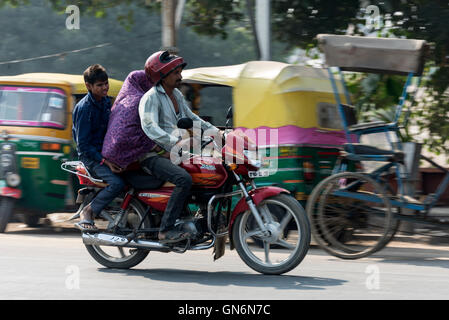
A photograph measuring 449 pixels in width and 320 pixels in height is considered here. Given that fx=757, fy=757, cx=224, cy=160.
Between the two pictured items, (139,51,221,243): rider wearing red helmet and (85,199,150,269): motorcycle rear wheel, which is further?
(85,199,150,269): motorcycle rear wheel

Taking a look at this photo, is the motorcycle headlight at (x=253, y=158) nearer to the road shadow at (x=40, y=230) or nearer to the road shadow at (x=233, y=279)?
the road shadow at (x=233, y=279)

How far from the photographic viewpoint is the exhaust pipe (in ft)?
20.5

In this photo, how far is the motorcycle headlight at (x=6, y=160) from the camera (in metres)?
9.98

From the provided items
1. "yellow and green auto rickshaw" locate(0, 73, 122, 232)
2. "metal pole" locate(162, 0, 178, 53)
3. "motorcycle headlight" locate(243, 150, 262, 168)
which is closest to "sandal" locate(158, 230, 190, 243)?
"motorcycle headlight" locate(243, 150, 262, 168)

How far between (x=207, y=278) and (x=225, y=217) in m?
0.53

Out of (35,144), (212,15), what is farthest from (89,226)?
(212,15)

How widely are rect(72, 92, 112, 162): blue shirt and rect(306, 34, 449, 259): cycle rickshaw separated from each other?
2.43m

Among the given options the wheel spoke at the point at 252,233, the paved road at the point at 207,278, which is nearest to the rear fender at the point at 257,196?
the wheel spoke at the point at 252,233

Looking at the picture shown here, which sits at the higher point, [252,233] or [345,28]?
[345,28]

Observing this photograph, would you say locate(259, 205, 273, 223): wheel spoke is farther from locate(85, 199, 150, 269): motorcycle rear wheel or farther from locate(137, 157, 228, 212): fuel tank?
locate(85, 199, 150, 269): motorcycle rear wheel

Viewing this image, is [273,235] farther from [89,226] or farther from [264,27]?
[264,27]

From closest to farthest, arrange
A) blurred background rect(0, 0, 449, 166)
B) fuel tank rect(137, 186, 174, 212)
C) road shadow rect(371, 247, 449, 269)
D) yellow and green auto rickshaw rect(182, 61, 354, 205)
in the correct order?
1. fuel tank rect(137, 186, 174, 212)
2. road shadow rect(371, 247, 449, 269)
3. yellow and green auto rickshaw rect(182, 61, 354, 205)
4. blurred background rect(0, 0, 449, 166)

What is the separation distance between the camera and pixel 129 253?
6676 mm

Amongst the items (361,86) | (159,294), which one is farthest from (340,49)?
(361,86)
